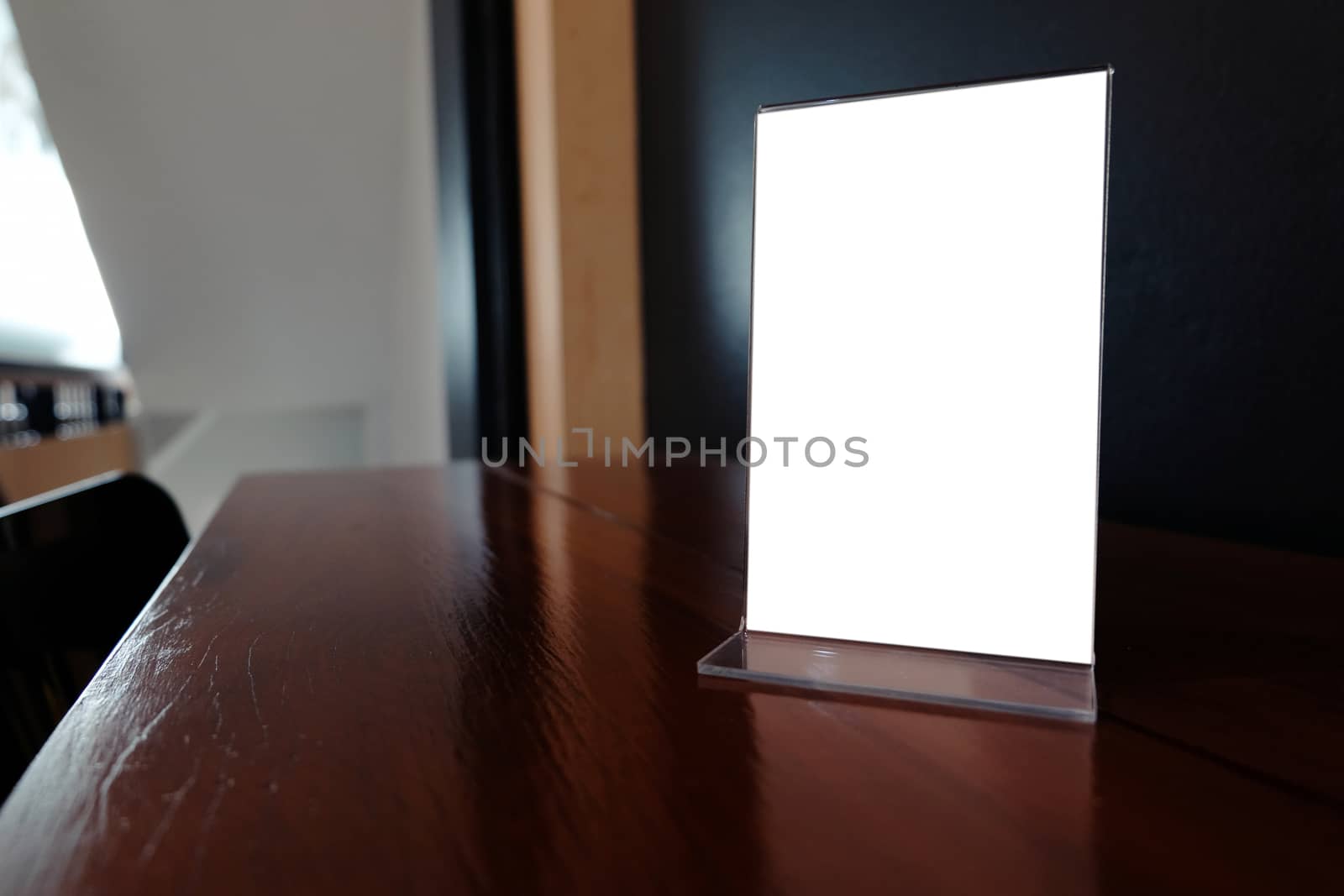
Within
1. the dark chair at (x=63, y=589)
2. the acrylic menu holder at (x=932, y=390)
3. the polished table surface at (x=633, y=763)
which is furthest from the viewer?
the dark chair at (x=63, y=589)

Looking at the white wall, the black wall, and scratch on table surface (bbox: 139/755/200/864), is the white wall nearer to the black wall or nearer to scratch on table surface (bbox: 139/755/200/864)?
the black wall

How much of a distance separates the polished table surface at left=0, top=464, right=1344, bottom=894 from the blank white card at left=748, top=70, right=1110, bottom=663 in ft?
0.09

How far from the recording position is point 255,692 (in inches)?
13.0

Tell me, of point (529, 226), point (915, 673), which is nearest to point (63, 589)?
point (915, 673)

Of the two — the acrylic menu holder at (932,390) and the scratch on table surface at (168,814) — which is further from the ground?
the acrylic menu holder at (932,390)

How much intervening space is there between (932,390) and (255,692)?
0.27 metres

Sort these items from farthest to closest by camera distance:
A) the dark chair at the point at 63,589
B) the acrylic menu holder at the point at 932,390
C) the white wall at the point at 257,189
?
1. the white wall at the point at 257,189
2. the dark chair at the point at 63,589
3. the acrylic menu holder at the point at 932,390

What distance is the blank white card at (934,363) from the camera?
32cm

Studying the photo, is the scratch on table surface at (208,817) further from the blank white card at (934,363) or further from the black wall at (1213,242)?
the black wall at (1213,242)

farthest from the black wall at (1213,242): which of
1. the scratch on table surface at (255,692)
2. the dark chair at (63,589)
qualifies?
the dark chair at (63,589)

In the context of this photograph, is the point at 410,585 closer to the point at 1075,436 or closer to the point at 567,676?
the point at 567,676

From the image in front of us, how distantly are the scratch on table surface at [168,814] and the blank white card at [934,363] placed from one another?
214 millimetres

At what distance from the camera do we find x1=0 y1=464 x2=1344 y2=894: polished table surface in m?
0.20

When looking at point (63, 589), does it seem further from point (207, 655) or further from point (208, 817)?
point (208, 817)
